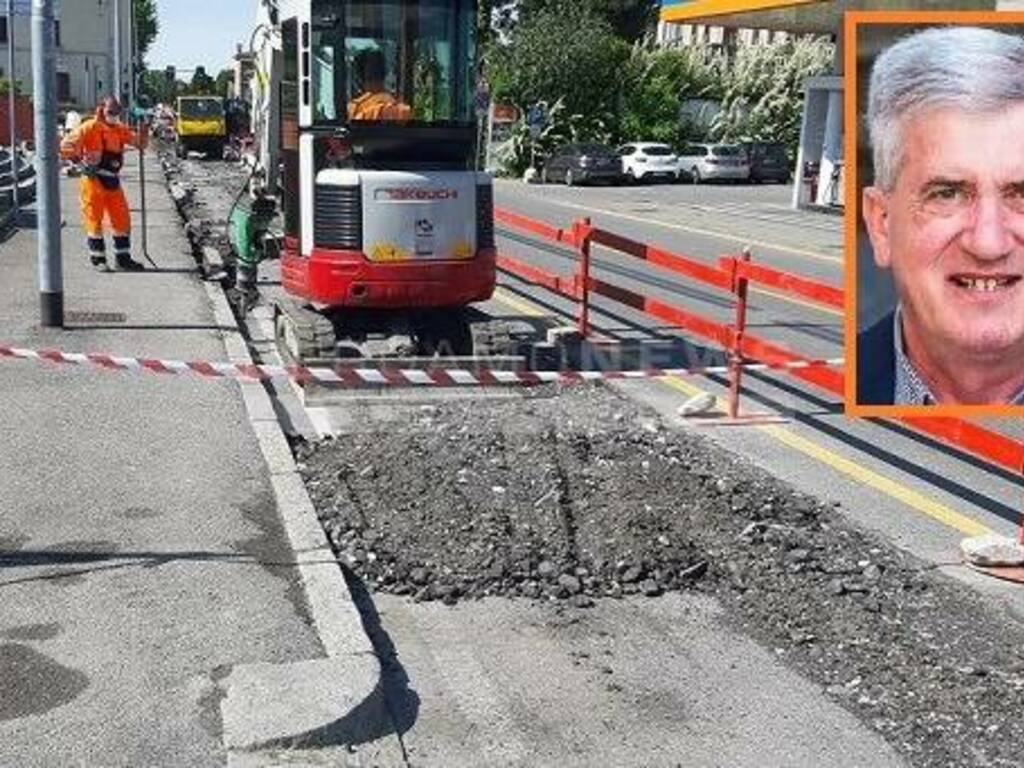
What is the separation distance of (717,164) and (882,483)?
40.9 m

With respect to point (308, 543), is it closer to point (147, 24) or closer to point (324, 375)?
point (324, 375)

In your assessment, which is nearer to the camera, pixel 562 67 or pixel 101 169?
pixel 101 169

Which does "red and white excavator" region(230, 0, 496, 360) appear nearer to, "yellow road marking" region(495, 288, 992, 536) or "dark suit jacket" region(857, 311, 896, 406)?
"yellow road marking" region(495, 288, 992, 536)

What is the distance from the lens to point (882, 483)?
7383 millimetres

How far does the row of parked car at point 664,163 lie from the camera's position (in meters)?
44.1

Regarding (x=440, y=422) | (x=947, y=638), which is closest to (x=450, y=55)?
(x=440, y=422)

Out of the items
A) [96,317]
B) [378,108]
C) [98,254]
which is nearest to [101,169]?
[98,254]

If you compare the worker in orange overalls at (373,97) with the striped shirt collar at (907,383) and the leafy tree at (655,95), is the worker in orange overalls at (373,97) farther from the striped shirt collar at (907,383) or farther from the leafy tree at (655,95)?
the leafy tree at (655,95)

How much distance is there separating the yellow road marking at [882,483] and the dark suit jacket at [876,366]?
1933mm

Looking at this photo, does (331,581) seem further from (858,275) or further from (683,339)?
(683,339)

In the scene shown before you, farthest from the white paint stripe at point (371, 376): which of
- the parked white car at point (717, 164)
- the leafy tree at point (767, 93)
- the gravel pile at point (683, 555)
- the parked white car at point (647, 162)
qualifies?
the leafy tree at point (767, 93)

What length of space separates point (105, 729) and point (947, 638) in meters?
3.34

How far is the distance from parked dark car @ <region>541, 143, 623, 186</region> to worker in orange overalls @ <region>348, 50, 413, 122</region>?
114 ft

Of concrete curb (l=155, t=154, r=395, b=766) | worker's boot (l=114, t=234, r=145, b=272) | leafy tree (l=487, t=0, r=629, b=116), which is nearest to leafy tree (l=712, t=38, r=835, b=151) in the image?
leafy tree (l=487, t=0, r=629, b=116)
